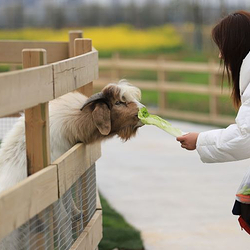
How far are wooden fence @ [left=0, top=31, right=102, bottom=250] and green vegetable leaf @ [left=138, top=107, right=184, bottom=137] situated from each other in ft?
1.52

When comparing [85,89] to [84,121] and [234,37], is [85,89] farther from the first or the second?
[234,37]

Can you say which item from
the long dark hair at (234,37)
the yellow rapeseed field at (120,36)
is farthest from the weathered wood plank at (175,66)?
the yellow rapeseed field at (120,36)

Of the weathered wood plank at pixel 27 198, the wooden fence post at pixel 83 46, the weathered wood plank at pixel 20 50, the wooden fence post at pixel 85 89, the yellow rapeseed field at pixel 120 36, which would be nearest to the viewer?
the weathered wood plank at pixel 27 198

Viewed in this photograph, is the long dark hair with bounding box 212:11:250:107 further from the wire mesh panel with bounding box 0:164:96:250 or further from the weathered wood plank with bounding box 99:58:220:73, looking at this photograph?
the weathered wood plank with bounding box 99:58:220:73

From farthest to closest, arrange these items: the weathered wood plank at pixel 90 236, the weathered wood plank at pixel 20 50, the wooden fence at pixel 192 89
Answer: the wooden fence at pixel 192 89
the weathered wood plank at pixel 20 50
the weathered wood plank at pixel 90 236

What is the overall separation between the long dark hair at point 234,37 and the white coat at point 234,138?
0.12 m

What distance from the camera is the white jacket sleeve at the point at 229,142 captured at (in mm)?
3785

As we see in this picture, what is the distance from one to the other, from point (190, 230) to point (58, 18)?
1071 inches

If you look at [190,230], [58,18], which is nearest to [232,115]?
[190,230]

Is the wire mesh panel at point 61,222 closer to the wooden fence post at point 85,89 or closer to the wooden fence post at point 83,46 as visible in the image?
the wooden fence post at point 85,89

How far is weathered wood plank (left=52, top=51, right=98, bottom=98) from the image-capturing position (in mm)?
3937

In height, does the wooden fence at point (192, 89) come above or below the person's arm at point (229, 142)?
below

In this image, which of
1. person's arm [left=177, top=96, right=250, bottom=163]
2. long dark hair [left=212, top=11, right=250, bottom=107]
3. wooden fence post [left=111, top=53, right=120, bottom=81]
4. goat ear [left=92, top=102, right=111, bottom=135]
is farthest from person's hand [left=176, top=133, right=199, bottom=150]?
wooden fence post [left=111, top=53, right=120, bottom=81]

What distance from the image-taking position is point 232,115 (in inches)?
602
